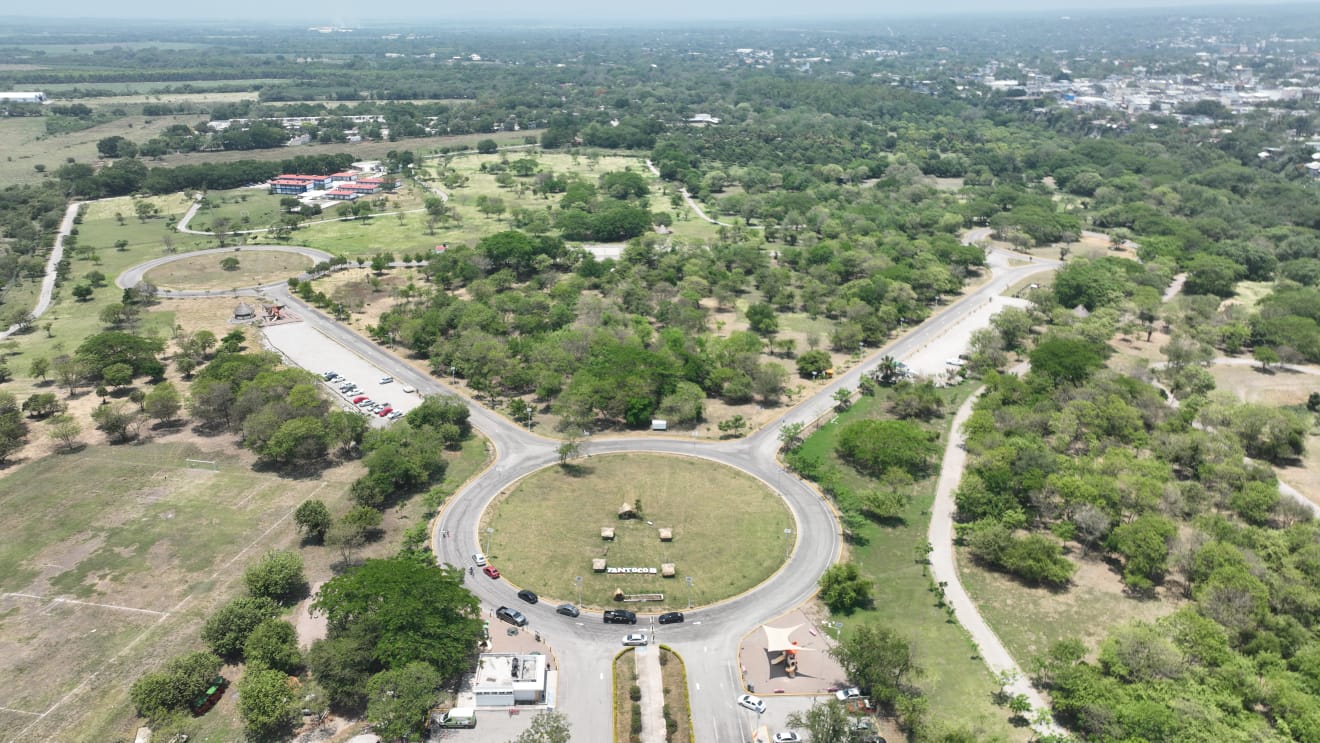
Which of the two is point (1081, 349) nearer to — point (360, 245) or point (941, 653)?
point (941, 653)

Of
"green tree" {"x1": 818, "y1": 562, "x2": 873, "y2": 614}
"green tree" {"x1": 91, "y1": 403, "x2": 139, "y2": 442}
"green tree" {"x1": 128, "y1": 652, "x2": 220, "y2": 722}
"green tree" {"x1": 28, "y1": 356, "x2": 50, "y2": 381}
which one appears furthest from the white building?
"green tree" {"x1": 28, "y1": 356, "x2": 50, "y2": 381}

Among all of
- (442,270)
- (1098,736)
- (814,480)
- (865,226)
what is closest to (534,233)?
(442,270)

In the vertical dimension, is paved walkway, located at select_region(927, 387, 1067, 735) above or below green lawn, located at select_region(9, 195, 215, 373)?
below

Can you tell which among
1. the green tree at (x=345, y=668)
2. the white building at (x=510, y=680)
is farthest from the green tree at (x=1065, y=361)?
the green tree at (x=345, y=668)

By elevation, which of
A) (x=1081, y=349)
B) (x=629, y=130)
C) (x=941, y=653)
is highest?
(x=629, y=130)

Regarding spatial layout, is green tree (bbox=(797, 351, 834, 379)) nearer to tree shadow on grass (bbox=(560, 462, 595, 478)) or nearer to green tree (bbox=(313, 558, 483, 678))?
tree shadow on grass (bbox=(560, 462, 595, 478))

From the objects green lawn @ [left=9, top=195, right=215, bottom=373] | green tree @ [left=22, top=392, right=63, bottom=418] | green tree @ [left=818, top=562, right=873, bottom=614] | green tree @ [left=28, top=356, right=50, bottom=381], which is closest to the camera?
green tree @ [left=818, top=562, right=873, bottom=614]

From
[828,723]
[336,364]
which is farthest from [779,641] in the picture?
[336,364]
